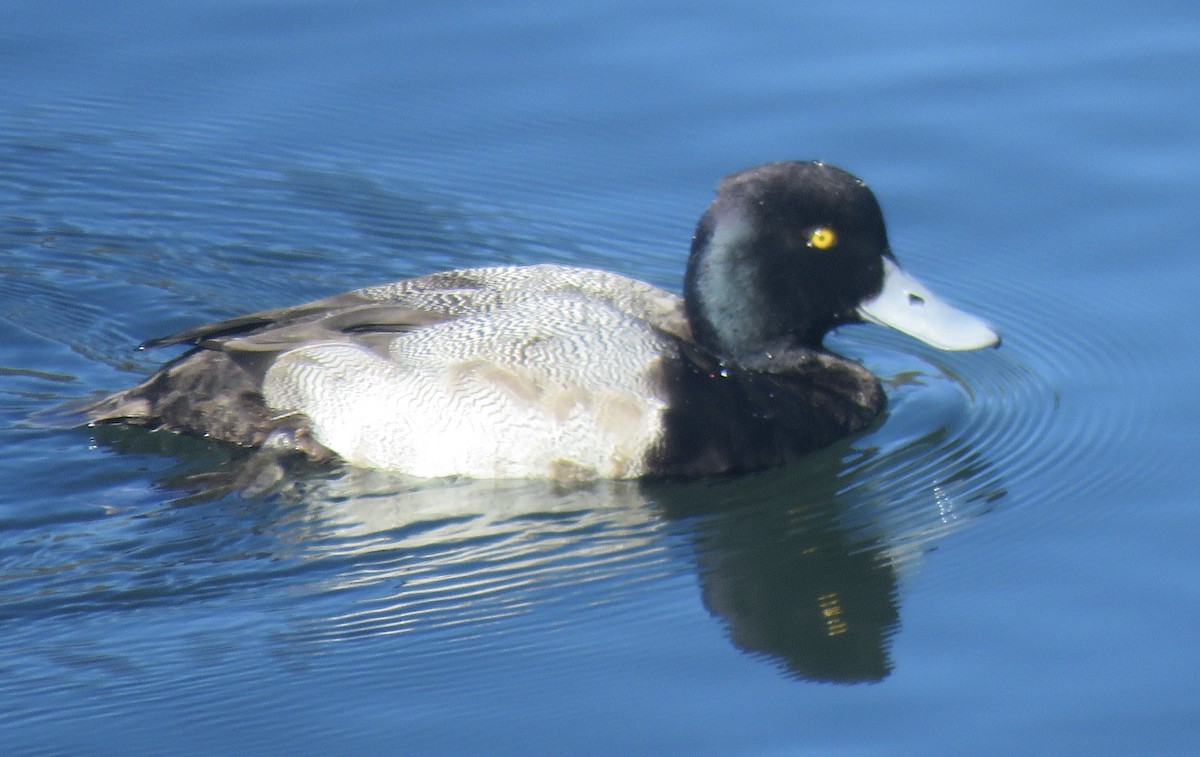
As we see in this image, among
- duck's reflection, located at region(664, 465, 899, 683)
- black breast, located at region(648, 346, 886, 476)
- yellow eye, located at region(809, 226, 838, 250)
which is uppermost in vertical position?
yellow eye, located at region(809, 226, 838, 250)

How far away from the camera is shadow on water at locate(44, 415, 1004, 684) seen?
5.97 m

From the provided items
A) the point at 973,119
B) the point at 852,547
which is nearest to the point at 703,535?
the point at 852,547

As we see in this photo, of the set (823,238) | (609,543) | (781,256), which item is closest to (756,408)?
(781,256)

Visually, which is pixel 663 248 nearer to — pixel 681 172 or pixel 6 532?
pixel 681 172

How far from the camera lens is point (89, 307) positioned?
8141 millimetres

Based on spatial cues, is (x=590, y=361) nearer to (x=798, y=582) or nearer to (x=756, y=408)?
(x=756, y=408)

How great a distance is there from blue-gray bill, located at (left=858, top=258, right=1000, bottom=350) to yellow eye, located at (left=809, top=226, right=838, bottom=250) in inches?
10.2

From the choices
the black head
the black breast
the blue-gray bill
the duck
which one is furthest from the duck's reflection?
the blue-gray bill

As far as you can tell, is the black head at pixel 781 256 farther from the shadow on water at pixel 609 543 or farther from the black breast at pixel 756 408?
the shadow on water at pixel 609 543

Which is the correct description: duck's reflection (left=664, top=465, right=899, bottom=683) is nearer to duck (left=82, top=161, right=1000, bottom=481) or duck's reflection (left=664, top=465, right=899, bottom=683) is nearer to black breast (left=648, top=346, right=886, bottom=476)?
black breast (left=648, top=346, right=886, bottom=476)

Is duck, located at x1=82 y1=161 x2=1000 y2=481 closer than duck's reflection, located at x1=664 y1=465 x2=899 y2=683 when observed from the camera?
No

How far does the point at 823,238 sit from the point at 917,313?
0.48 m

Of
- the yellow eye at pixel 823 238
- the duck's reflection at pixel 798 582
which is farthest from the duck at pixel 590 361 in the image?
the duck's reflection at pixel 798 582

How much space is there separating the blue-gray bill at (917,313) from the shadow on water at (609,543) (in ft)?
1.35
